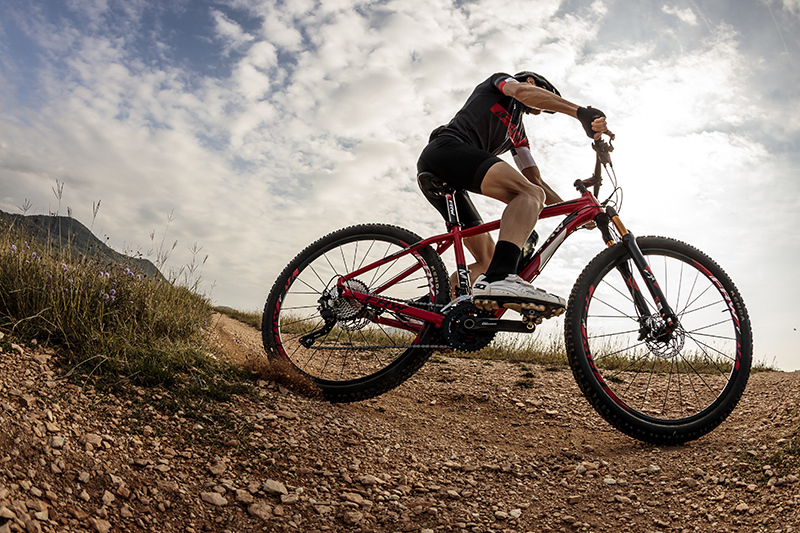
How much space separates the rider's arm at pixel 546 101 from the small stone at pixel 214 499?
3.41 meters

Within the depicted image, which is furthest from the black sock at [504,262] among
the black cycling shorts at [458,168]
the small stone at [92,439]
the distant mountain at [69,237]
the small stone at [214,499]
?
the distant mountain at [69,237]

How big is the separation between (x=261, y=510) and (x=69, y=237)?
4.07 m

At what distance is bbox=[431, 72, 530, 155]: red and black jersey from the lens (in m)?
4.29

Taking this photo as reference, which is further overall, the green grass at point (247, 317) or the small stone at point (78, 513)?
the green grass at point (247, 317)

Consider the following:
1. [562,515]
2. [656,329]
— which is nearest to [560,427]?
[656,329]

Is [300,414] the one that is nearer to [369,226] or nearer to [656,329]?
[369,226]

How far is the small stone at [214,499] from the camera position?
2.64 meters

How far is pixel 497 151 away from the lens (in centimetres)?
465

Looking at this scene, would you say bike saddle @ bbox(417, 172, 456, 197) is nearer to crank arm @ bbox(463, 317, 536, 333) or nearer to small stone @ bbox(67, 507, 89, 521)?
crank arm @ bbox(463, 317, 536, 333)

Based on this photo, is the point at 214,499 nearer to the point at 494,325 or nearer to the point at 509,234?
the point at 494,325

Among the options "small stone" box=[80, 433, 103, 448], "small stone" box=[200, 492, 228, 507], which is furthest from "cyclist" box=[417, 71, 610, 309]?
"small stone" box=[80, 433, 103, 448]

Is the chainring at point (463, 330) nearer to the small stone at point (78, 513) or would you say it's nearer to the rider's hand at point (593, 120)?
the rider's hand at point (593, 120)

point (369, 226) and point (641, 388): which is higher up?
point (369, 226)

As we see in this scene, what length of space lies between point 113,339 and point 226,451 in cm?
149
